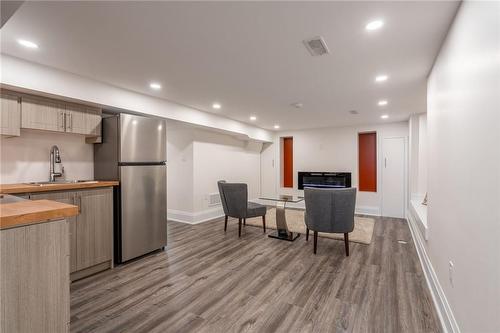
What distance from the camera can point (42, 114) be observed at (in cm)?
268

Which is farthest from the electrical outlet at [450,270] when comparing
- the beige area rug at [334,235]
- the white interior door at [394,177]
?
the white interior door at [394,177]

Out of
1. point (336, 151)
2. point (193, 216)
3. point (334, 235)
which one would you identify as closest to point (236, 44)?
A: point (334, 235)

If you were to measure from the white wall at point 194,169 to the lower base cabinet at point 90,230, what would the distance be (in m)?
2.30

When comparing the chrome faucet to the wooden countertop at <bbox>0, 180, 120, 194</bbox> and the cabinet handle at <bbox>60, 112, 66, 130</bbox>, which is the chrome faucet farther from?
the wooden countertop at <bbox>0, 180, 120, 194</bbox>

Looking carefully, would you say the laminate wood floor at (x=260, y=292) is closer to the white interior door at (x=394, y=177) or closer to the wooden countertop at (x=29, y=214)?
the wooden countertop at (x=29, y=214)

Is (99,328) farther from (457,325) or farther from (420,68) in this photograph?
(420,68)

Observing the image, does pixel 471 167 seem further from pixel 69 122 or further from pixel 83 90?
pixel 69 122

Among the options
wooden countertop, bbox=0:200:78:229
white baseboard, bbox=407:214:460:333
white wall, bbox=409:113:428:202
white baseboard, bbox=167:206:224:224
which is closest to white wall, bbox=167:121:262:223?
white baseboard, bbox=167:206:224:224

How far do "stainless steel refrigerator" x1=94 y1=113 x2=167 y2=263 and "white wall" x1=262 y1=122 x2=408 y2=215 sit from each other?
4.63 m

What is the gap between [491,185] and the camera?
1119 mm

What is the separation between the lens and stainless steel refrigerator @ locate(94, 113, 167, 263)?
10.2ft

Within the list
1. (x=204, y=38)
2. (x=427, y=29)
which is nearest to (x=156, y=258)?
(x=204, y=38)

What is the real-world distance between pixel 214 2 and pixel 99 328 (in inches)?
102

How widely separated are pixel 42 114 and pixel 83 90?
1.65ft
